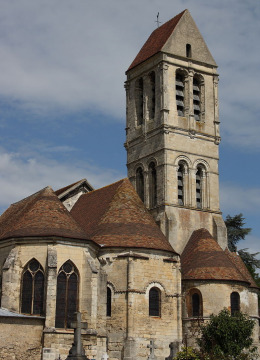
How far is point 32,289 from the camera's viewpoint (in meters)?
27.7

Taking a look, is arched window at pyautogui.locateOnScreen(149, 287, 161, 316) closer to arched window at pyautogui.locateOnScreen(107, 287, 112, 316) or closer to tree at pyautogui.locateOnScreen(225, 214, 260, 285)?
arched window at pyautogui.locateOnScreen(107, 287, 112, 316)

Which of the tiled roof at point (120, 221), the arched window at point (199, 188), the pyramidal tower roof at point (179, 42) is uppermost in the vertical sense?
the pyramidal tower roof at point (179, 42)

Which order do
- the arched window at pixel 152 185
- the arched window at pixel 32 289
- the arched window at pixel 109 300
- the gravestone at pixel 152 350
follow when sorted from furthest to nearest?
the arched window at pixel 152 185 → the arched window at pixel 109 300 → the arched window at pixel 32 289 → the gravestone at pixel 152 350

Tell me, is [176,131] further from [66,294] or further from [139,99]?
[66,294]

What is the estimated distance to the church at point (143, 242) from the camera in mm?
27594

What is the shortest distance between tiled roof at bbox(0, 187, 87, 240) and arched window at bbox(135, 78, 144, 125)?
37.2ft

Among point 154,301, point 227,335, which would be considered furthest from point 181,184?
point 227,335

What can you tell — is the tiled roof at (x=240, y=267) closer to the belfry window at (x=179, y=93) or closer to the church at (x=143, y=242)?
the church at (x=143, y=242)

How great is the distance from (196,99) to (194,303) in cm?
1366

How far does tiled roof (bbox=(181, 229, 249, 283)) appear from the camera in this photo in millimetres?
32469

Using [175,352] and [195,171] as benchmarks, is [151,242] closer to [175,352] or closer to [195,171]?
[175,352]

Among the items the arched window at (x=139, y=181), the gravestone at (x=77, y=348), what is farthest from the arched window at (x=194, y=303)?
the gravestone at (x=77, y=348)

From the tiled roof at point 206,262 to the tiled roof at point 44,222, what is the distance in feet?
22.7

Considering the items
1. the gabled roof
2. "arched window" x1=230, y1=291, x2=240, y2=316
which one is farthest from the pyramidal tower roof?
"arched window" x1=230, y1=291, x2=240, y2=316
